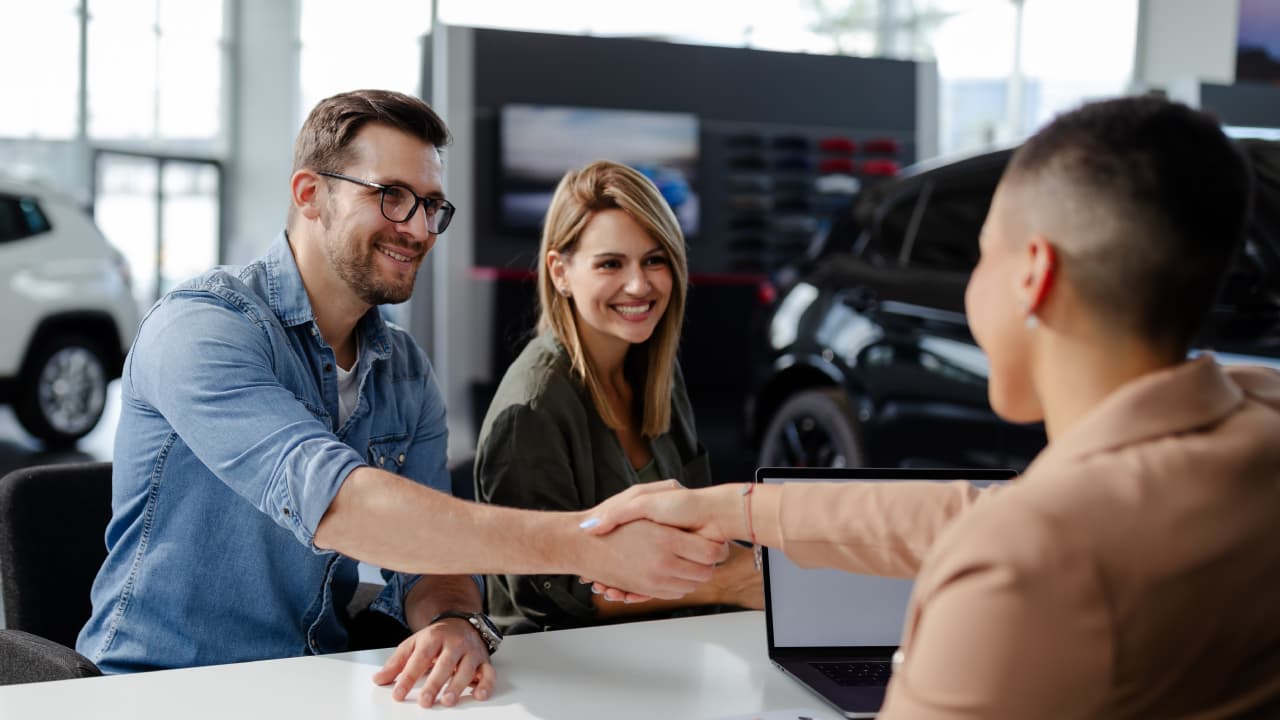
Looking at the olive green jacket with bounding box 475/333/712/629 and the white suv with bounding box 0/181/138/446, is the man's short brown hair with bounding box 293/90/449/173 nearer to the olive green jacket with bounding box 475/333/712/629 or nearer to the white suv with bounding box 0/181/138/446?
the olive green jacket with bounding box 475/333/712/629

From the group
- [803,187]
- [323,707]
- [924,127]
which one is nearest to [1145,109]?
[323,707]

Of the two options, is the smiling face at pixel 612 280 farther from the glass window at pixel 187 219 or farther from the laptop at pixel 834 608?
the glass window at pixel 187 219

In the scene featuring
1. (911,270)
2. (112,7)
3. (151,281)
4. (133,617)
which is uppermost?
(112,7)

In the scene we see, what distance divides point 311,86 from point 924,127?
9287mm

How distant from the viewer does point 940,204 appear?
4246 millimetres

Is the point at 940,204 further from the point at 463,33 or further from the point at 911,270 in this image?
the point at 463,33

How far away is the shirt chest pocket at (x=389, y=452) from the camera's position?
6.56 ft

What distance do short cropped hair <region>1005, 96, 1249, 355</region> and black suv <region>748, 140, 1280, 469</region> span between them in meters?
2.53

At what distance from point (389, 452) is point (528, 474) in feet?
0.81

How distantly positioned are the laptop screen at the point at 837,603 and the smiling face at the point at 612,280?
886 millimetres

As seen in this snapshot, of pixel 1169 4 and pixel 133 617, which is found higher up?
pixel 1169 4

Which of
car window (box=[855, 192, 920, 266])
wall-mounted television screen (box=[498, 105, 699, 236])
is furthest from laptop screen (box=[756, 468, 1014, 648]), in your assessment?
wall-mounted television screen (box=[498, 105, 699, 236])

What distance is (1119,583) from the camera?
2.42ft

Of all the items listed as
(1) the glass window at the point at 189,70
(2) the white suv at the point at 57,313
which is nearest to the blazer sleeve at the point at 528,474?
(2) the white suv at the point at 57,313
